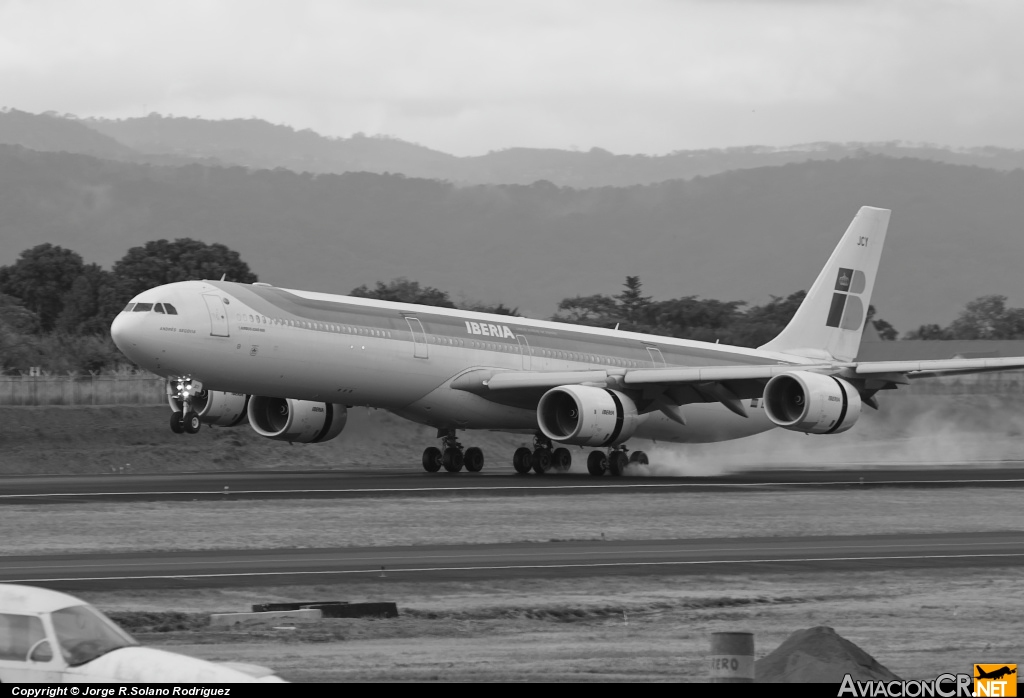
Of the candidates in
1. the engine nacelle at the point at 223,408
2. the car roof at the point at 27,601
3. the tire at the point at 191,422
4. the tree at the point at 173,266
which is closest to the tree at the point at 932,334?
the tree at the point at 173,266

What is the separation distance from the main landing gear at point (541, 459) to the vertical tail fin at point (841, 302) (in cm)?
1089

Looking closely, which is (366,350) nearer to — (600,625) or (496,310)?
(600,625)

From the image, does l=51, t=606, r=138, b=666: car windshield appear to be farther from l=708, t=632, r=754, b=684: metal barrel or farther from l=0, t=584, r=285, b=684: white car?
l=708, t=632, r=754, b=684: metal barrel

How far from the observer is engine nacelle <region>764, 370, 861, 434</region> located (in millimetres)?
39219

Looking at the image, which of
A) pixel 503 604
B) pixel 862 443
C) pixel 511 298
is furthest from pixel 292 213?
pixel 503 604

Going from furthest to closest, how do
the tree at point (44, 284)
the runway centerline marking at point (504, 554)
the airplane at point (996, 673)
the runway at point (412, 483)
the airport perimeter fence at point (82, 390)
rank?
the tree at point (44, 284)
the airport perimeter fence at point (82, 390)
the runway at point (412, 483)
the runway centerline marking at point (504, 554)
the airplane at point (996, 673)

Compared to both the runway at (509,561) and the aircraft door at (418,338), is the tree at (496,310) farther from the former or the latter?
the runway at (509,561)

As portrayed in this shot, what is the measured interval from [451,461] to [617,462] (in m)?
4.93

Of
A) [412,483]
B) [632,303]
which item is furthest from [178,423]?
[632,303]

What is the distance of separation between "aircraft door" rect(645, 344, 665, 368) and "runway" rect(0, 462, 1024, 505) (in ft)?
14.1

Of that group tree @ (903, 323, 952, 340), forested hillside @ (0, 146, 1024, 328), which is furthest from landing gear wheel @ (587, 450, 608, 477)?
forested hillside @ (0, 146, 1024, 328)

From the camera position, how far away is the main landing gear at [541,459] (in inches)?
1676

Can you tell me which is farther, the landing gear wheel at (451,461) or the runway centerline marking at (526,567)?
the landing gear wheel at (451,461)

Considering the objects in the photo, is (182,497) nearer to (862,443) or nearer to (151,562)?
(151,562)
